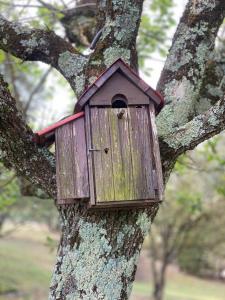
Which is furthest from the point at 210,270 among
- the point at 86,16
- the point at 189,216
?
the point at 86,16

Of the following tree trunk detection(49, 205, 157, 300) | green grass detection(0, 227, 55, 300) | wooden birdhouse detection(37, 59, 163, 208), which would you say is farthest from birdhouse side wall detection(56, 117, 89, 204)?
green grass detection(0, 227, 55, 300)

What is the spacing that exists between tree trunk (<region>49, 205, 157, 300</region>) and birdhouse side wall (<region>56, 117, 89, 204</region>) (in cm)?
22

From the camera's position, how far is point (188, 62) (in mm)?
3221

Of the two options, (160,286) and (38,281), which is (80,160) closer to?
(160,286)


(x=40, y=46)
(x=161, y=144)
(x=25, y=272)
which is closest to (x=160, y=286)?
(x=25, y=272)

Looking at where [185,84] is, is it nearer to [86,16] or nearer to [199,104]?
[199,104]

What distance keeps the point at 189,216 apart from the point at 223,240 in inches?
169

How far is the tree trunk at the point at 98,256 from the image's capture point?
102 inches

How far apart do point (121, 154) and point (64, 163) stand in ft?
1.13

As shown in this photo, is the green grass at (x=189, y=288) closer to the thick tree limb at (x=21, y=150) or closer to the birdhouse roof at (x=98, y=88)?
the thick tree limb at (x=21, y=150)

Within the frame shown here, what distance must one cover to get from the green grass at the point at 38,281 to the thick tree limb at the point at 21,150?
902 cm

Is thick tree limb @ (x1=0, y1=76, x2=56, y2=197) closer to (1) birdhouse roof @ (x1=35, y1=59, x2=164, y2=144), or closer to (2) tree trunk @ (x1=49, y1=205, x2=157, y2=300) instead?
(1) birdhouse roof @ (x1=35, y1=59, x2=164, y2=144)

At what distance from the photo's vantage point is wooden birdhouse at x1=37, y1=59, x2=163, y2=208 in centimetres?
243

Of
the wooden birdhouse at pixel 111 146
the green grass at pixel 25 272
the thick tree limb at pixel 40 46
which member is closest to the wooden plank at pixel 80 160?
the wooden birdhouse at pixel 111 146
